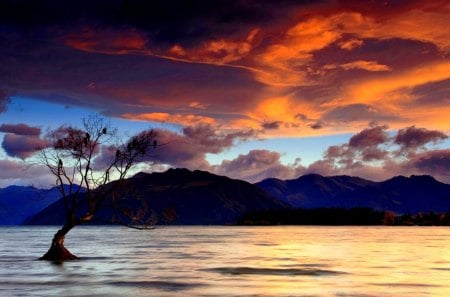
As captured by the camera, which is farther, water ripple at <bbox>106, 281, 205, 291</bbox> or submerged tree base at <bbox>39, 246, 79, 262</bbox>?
submerged tree base at <bbox>39, 246, 79, 262</bbox>

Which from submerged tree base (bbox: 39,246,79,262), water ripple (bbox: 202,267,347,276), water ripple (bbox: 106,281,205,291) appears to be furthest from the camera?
submerged tree base (bbox: 39,246,79,262)

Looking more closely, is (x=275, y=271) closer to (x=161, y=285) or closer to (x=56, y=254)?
(x=161, y=285)

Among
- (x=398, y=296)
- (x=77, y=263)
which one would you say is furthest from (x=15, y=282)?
(x=398, y=296)

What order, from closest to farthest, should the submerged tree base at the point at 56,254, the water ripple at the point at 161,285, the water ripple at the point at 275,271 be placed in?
the water ripple at the point at 161,285, the water ripple at the point at 275,271, the submerged tree base at the point at 56,254

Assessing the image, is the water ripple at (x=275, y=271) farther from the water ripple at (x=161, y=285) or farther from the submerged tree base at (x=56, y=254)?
Result: the submerged tree base at (x=56, y=254)

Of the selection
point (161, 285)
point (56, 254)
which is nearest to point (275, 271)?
point (161, 285)

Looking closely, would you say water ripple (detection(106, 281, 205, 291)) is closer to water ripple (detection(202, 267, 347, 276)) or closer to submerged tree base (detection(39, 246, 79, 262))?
water ripple (detection(202, 267, 347, 276))

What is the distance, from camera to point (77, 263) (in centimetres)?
6206

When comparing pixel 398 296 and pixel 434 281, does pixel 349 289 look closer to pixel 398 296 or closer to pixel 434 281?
pixel 398 296

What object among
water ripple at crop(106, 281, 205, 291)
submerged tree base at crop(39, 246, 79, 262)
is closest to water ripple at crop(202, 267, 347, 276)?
water ripple at crop(106, 281, 205, 291)

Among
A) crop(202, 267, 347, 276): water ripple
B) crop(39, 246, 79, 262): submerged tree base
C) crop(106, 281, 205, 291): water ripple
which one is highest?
crop(39, 246, 79, 262): submerged tree base

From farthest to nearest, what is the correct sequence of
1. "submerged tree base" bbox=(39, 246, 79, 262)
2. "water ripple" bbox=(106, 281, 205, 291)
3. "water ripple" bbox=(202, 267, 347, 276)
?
1. "submerged tree base" bbox=(39, 246, 79, 262)
2. "water ripple" bbox=(202, 267, 347, 276)
3. "water ripple" bbox=(106, 281, 205, 291)

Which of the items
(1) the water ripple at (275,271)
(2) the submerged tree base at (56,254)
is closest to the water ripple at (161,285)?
(1) the water ripple at (275,271)

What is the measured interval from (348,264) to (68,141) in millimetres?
30307
